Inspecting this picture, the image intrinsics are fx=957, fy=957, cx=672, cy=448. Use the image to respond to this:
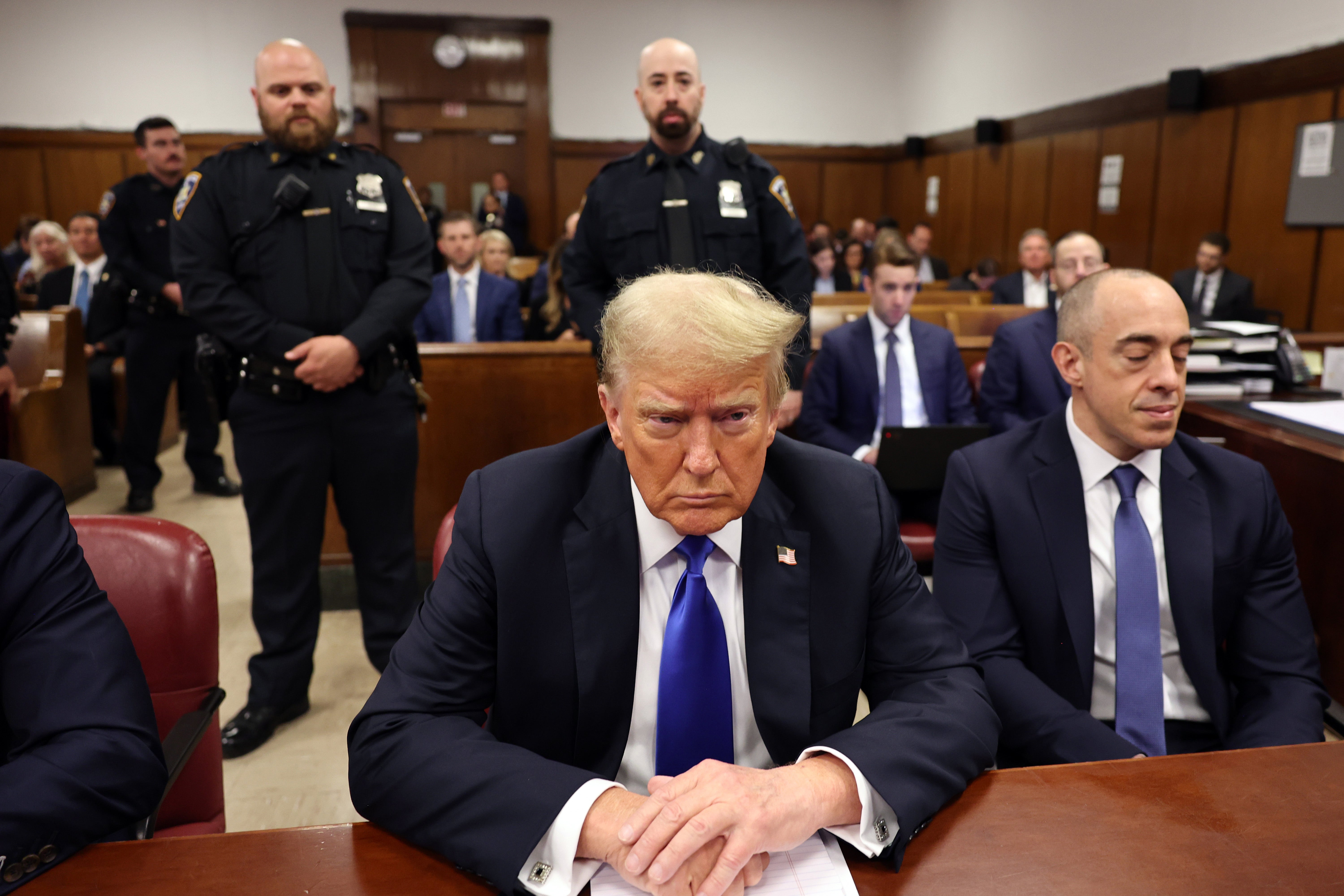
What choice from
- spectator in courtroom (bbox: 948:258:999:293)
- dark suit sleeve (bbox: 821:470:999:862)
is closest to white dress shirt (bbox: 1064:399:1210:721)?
Answer: dark suit sleeve (bbox: 821:470:999:862)

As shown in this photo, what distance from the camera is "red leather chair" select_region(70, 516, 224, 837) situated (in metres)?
1.41

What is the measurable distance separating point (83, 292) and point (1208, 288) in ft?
25.4

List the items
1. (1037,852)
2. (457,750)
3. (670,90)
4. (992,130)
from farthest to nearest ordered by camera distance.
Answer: (992,130)
(670,90)
(457,750)
(1037,852)

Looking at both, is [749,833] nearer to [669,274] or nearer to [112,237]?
[669,274]

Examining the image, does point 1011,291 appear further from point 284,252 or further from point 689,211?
point 284,252

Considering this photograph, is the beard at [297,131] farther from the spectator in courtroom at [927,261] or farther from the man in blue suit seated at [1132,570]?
the spectator in courtroom at [927,261]

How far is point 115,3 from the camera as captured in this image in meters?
10.2

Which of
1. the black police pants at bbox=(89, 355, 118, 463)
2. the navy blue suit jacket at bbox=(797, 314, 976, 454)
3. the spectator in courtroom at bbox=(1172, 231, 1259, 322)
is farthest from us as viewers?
the spectator in courtroom at bbox=(1172, 231, 1259, 322)

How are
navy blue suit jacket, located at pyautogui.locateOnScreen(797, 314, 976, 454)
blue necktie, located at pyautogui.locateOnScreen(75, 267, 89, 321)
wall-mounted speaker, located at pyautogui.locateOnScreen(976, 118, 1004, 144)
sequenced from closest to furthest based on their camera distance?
navy blue suit jacket, located at pyautogui.locateOnScreen(797, 314, 976, 454), blue necktie, located at pyautogui.locateOnScreen(75, 267, 89, 321), wall-mounted speaker, located at pyautogui.locateOnScreen(976, 118, 1004, 144)

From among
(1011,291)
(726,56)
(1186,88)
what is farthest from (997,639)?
(726,56)

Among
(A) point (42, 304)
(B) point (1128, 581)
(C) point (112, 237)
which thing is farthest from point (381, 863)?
(A) point (42, 304)

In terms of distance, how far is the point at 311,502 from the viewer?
8.62ft

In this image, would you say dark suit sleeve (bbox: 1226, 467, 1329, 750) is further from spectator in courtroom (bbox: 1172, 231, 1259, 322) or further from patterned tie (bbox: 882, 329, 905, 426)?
spectator in courtroom (bbox: 1172, 231, 1259, 322)

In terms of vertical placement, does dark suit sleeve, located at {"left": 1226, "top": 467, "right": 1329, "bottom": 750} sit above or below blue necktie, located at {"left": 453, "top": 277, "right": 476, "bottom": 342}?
below
